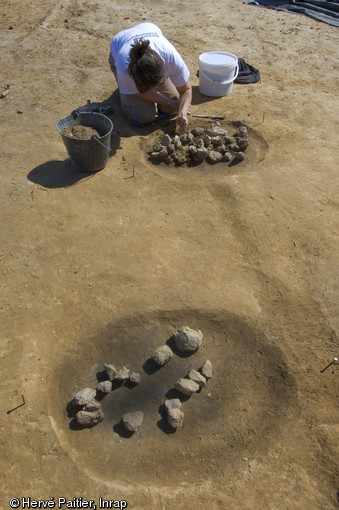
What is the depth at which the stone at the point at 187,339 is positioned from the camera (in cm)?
303

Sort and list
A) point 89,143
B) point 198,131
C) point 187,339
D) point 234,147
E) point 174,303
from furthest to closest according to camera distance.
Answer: point 198,131, point 234,147, point 89,143, point 174,303, point 187,339

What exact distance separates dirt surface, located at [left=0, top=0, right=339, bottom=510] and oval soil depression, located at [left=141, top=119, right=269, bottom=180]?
2 cm

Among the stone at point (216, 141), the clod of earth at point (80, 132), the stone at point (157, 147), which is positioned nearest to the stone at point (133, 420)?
the clod of earth at point (80, 132)

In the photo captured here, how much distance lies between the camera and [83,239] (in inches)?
151

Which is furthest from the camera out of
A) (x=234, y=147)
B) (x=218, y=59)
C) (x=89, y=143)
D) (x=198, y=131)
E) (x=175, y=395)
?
(x=218, y=59)

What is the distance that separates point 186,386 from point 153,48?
3474 mm

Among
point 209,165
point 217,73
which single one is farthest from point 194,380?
point 217,73

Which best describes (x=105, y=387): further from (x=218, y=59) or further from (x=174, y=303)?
(x=218, y=59)

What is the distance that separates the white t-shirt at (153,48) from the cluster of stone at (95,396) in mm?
3309

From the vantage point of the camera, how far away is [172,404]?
2799 millimetres

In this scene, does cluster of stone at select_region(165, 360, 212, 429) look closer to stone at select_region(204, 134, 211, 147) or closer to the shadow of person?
the shadow of person

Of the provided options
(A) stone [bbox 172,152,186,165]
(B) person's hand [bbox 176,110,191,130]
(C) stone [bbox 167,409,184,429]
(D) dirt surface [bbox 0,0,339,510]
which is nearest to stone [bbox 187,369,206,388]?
(D) dirt surface [bbox 0,0,339,510]

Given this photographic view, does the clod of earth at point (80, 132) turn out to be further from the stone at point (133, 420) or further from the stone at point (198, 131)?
the stone at point (133, 420)

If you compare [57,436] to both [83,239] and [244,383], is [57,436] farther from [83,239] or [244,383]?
[83,239]
